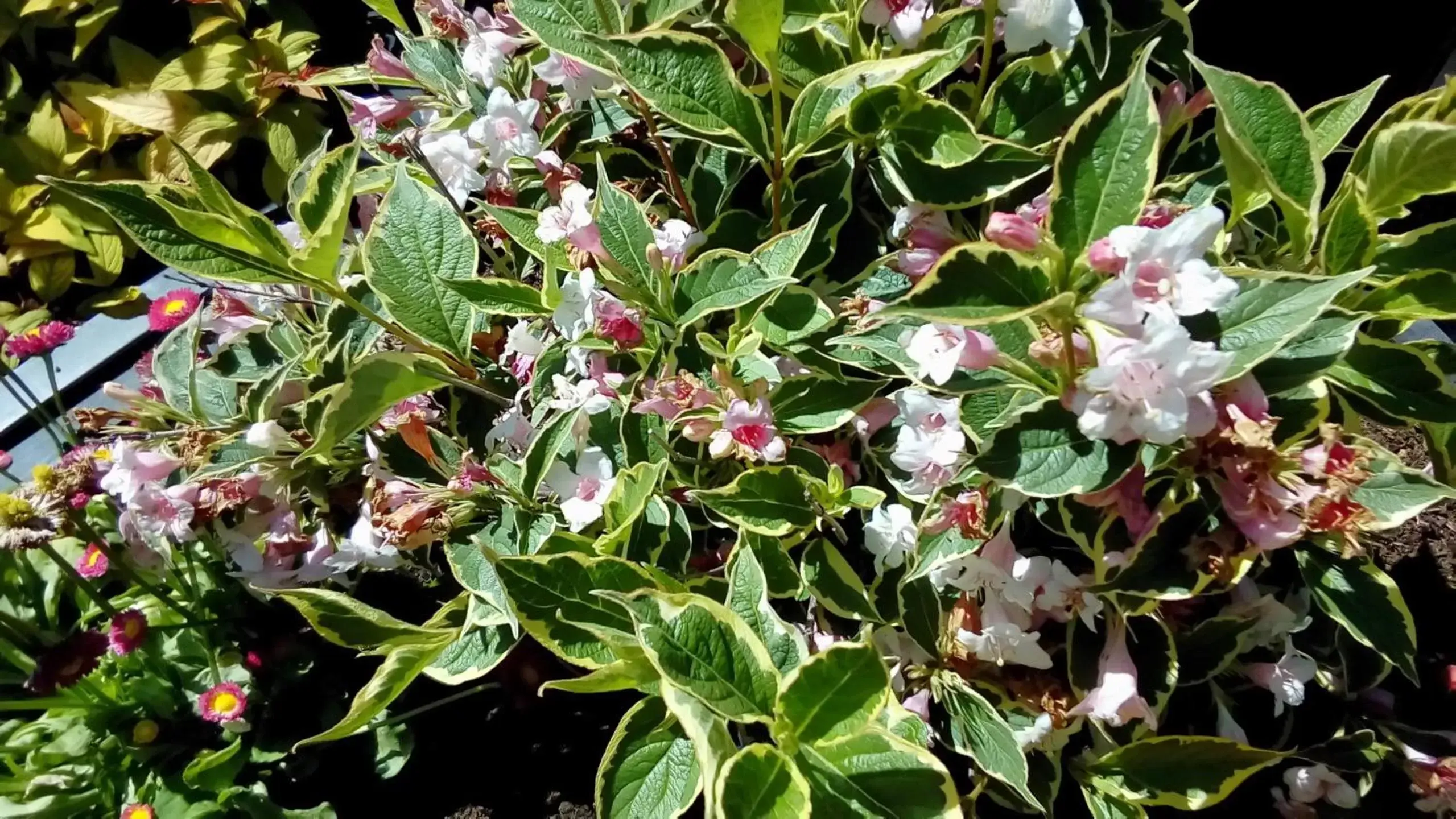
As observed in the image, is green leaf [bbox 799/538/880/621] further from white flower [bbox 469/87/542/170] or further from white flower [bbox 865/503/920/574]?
white flower [bbox 469/87/542/170]

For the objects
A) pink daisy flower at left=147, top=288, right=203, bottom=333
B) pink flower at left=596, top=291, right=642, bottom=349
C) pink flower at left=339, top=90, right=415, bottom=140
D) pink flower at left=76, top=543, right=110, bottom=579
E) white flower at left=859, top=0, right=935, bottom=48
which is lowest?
pink flower at left=76, top=543, right=110, bottom=579

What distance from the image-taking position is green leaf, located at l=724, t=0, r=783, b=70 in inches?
28.3

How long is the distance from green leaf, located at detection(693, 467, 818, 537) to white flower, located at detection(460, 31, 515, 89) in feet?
1.74

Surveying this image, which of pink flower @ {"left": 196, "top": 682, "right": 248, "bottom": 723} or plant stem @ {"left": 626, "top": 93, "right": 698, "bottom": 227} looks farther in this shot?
pink flower @ {"left": 196, "top": 682, "right": 248, "bottom": 723}

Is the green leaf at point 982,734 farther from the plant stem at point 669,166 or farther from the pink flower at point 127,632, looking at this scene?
the pink flower at point 127,632

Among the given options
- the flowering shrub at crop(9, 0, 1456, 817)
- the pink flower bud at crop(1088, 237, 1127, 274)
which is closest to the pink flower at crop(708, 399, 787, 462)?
the flowering shrub at crop(9, 0, 1456, 817)

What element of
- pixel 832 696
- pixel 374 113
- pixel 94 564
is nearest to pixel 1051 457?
pixel 832 696

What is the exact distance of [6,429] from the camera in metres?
1.64

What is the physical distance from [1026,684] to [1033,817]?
0.65 ft

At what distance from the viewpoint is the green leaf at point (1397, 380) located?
2.31 ft

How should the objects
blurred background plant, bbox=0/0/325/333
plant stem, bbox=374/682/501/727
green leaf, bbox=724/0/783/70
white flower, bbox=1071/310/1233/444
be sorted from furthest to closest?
blurred background plant, bbox=0/0/325/333 → plant stem, bbox=374/682/501/727 → green leaf, bbox=724/0/783/70 → white flower, bbox=1071/310/1233/444

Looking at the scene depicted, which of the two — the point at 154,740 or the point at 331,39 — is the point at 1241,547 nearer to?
the point at 154,740

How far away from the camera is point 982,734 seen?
83 cm

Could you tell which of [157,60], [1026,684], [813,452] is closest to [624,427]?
[813,452]
